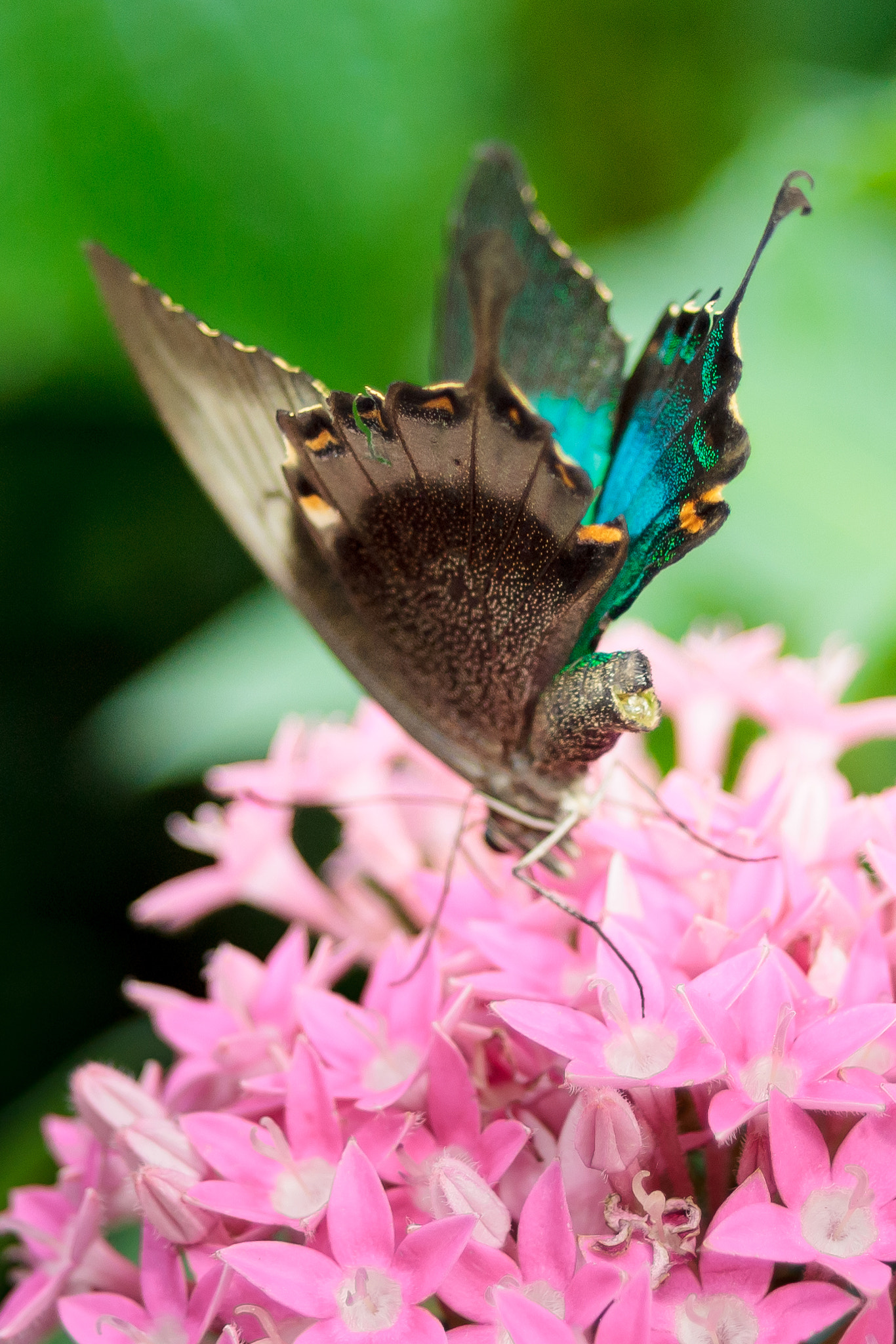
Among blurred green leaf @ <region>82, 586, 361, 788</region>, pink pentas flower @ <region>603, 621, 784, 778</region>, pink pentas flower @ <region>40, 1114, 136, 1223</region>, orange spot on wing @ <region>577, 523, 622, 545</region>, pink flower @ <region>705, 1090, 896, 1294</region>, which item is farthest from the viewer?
blurred green leaf @ <region>82, 586, 361, 788</region>

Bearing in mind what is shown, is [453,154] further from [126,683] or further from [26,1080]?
[26,1080]

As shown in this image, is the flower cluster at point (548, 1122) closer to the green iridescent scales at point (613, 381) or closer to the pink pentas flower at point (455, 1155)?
the pink pentas flower at point (455, 1155)

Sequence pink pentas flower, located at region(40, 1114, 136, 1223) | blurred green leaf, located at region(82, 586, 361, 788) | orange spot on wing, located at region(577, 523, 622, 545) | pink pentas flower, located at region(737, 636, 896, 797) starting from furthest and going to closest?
blurred green leaf, located at region(82, 586, 361, 788) → pink pentas flower, located at region(737, 636, 896, 797) → pink pentas flower, located at region(40, 1114, 136, 1223) → orange spot on wing, located at region(577, 523, 622, 545)

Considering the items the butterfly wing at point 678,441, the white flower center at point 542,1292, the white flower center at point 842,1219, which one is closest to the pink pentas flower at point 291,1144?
the white flower center at point 542,1292

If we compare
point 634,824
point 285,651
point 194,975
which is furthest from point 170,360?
point 194,975

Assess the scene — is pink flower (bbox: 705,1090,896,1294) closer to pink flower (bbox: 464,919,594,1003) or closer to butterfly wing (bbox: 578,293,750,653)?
pink flower (bbox: 464,919,594,1003)

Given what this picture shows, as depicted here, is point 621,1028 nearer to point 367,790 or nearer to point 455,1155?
point 455,1155

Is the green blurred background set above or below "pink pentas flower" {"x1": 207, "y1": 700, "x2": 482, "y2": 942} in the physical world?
above

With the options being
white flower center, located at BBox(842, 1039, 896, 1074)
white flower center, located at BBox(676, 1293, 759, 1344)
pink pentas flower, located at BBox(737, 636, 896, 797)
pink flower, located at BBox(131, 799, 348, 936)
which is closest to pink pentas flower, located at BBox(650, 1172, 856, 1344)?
white flower center, located at BBox(676, 1293, 759, 1344)
